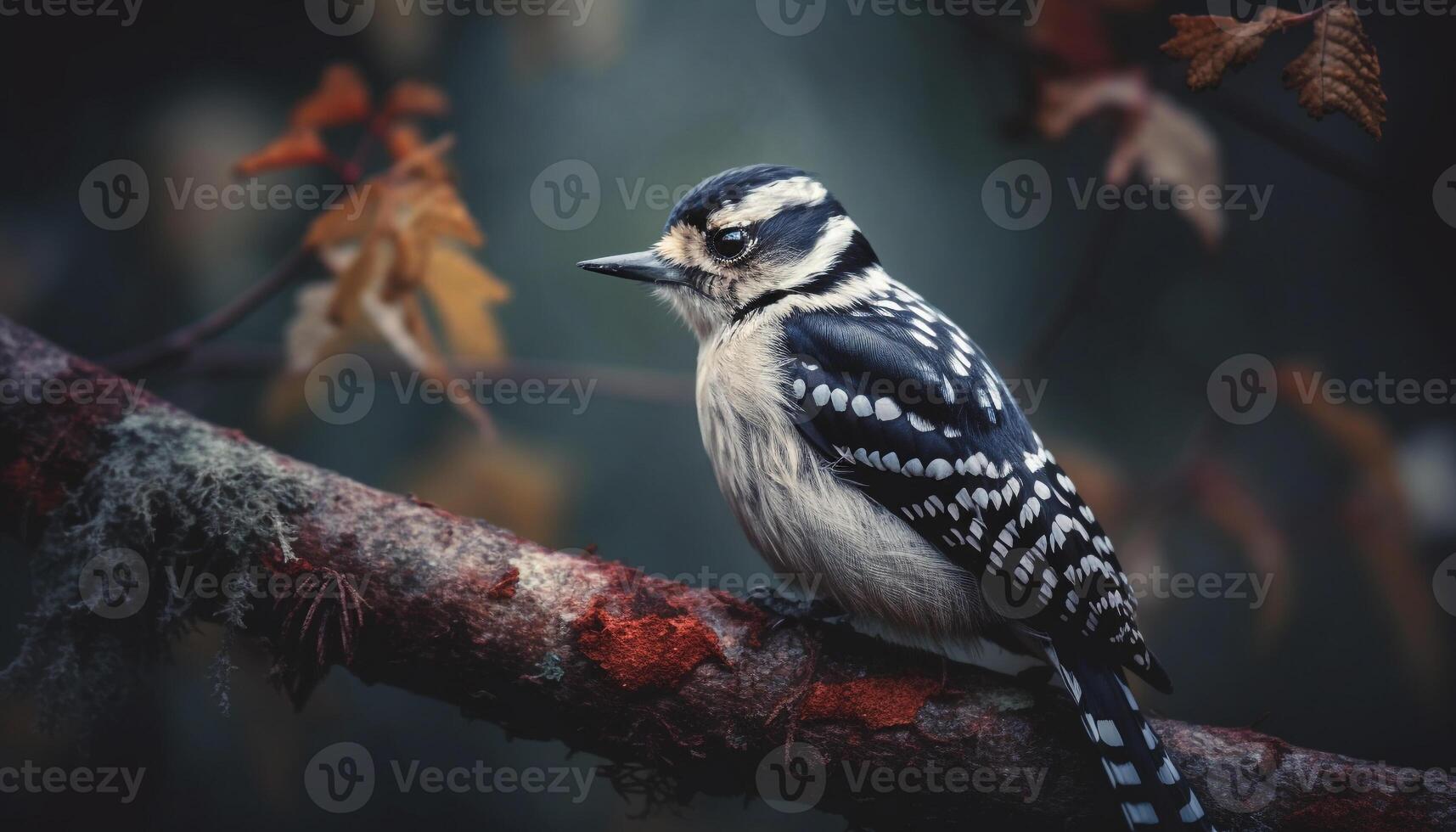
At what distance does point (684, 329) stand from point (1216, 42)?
1743 millimetres

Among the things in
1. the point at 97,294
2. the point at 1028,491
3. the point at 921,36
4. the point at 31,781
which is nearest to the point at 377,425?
the point at 97,294

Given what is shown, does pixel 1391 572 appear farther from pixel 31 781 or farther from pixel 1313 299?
pixel 31 781

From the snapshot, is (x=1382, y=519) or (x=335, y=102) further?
(x=1382, y=519)

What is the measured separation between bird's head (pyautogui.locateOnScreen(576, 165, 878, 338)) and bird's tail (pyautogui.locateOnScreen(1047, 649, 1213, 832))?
3.28ft

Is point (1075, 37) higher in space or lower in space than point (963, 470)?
higher

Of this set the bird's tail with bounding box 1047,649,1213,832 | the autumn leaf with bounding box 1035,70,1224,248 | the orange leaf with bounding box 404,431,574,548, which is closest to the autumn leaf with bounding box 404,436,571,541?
the orange leaf with bounding box 404,431,574,548

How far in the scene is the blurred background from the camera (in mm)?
2303

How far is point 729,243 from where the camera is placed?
191 cm

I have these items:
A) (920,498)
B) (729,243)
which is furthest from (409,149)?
(920,498)

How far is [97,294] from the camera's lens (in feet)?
7.96

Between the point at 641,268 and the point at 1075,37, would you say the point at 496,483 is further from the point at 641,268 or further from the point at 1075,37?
the point at 1075,37

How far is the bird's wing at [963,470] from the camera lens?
1552mm

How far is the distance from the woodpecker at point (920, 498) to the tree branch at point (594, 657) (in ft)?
0.31

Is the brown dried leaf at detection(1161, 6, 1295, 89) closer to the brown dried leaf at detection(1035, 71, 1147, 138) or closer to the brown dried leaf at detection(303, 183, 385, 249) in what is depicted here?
the brown dried leaf at detection(1035, 71, 1147, 138)
